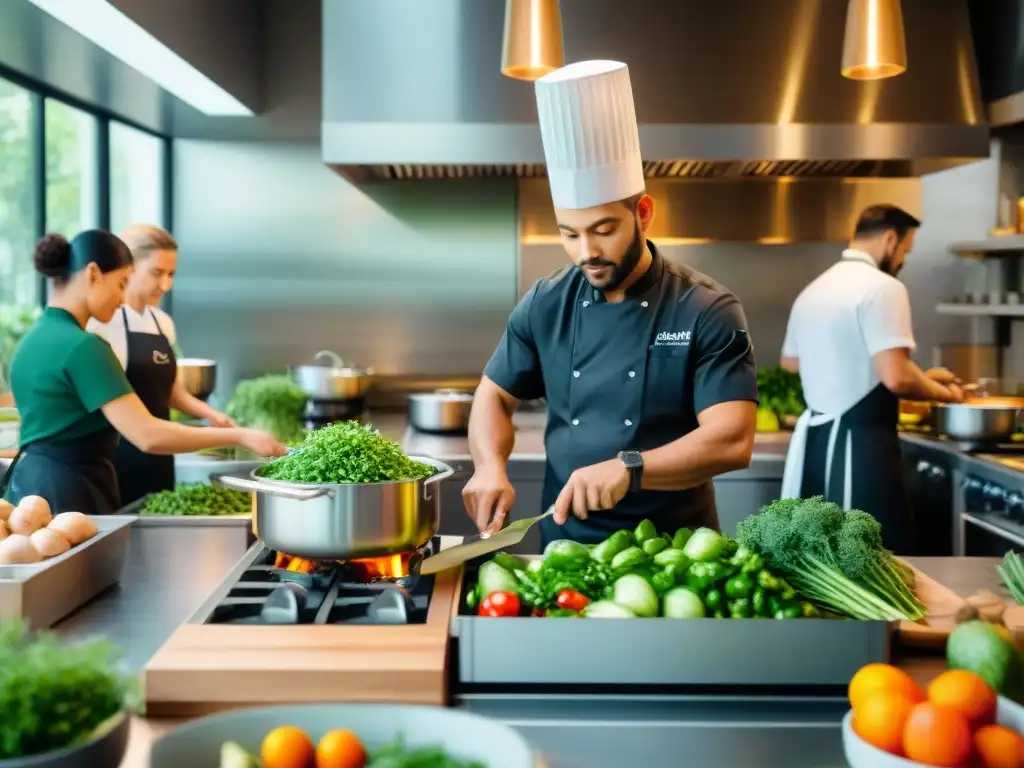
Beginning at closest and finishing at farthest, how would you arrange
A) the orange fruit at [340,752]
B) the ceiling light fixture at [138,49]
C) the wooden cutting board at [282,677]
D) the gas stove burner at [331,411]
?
the orange fruit at [340,752]
the wooden cutting board at [282,677]
the ceiling light fixture at [138,49]
the gas stove burner at [331,411]

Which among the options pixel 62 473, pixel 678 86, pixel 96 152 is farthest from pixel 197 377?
pixel 678 86

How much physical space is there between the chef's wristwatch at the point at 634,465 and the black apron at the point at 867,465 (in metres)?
1.84

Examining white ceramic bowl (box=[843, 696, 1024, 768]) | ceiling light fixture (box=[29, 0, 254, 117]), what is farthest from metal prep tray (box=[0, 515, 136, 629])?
ceiling light fixture (box=[29, 0, 254, 117])

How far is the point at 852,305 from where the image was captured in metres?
3.64

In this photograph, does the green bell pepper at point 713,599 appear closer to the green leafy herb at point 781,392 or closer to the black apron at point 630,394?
the black apron at point 630,394

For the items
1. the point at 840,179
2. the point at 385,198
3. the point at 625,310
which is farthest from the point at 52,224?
the point at 840,179

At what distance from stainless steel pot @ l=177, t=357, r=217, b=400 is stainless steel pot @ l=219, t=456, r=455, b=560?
291 cm

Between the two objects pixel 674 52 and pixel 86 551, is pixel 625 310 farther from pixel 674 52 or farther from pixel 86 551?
pixel 674 52

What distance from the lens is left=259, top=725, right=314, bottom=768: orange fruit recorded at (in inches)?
41.3

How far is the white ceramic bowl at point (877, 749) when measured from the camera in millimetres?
1046

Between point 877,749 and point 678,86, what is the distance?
9.87ft

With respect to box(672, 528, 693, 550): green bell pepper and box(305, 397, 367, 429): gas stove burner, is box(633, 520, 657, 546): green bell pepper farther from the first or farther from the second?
box(305, 397, 367, 429): gas stove burner

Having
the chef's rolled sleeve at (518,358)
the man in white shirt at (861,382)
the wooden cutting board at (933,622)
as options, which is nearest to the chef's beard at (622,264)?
the chef's rolled sleeve at (518,358)

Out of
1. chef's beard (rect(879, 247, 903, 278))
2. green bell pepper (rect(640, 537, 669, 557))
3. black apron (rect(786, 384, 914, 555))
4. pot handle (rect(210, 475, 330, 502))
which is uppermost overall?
chef's beard (rect(879, 247, 903, 278))
